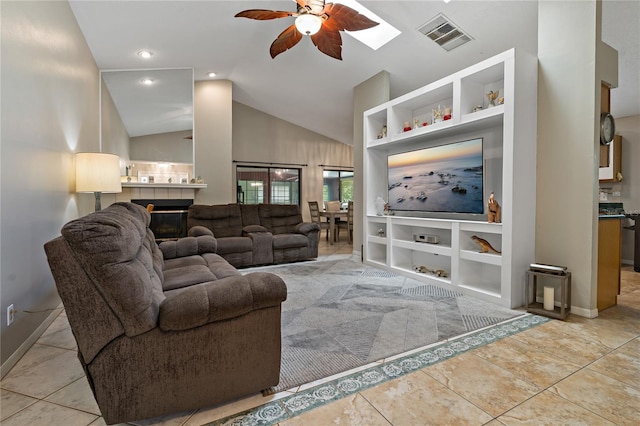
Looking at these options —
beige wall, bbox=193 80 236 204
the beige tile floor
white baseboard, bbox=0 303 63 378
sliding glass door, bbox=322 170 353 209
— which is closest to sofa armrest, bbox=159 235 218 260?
white baseboard, bbox=0 303 63 378

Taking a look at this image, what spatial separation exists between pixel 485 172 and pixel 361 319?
2.16 metres

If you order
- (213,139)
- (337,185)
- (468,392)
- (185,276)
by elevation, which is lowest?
(468,392)

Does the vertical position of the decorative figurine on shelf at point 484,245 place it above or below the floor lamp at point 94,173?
below

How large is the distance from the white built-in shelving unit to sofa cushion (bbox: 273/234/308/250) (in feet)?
3.48

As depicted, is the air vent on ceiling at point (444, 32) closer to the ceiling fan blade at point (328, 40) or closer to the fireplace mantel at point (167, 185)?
the ceiling fan blade at point (328, 40)

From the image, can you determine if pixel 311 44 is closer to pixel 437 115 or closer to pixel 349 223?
pixel 437 115

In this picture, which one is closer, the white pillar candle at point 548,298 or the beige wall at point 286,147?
the white pillar candle at point 548,298

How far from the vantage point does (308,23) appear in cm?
269

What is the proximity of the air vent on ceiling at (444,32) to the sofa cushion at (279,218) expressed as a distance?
139 inches

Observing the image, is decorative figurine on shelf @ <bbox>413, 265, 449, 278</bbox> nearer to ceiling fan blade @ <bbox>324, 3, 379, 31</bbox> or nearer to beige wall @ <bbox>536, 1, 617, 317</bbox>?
beige wall @ <bbox>536, 1, 617, 317</bbox>

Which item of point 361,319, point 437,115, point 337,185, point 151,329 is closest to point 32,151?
point 151,329

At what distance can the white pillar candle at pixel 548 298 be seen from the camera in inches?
106

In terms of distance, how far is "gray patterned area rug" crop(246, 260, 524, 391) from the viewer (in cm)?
195

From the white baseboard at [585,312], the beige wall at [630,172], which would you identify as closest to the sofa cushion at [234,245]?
the white baseboard at [585,312]
